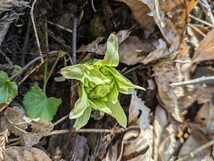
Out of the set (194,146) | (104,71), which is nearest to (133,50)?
(104,71)

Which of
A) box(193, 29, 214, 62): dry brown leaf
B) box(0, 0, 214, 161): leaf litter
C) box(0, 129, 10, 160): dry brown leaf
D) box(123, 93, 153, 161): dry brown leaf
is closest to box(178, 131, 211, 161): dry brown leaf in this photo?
box(0, 0, 214, 161): leaf litter

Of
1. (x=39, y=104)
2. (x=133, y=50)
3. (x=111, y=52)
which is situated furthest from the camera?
(x=133, y=50)

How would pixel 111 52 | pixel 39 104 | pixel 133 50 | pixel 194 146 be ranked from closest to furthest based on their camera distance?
pixel 111 52 → pixel 39 104 → pixel 133 50 → pixel 194 146

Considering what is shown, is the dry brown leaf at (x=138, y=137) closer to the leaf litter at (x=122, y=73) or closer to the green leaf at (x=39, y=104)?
the leaf litter at (x=122, y=73)

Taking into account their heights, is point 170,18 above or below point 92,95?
above

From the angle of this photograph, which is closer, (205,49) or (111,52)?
(111,52)

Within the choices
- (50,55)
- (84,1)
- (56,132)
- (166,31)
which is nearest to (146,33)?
(166,31)

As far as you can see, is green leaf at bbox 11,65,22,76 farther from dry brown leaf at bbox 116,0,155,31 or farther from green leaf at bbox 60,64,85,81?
dry brown leaf at bbox 116,0,155,31

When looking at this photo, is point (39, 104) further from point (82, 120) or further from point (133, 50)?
point (133, 50)
